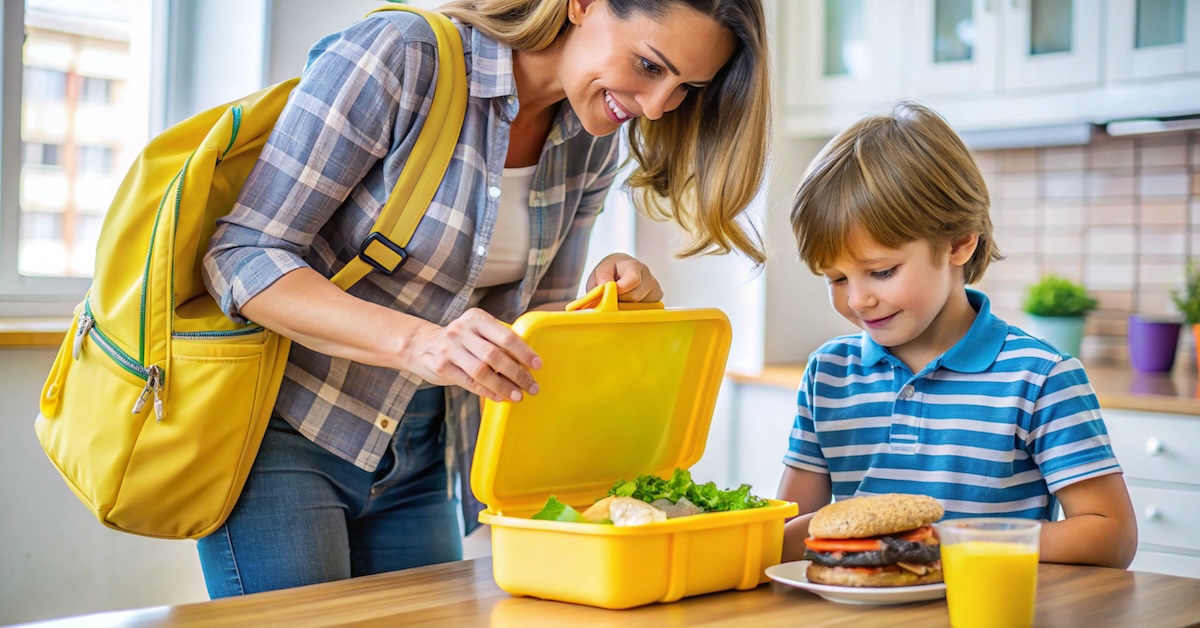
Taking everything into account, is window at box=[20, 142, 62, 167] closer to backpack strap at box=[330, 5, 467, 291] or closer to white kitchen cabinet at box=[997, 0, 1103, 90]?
backpack strap at box=[330, 5, 467, 291]

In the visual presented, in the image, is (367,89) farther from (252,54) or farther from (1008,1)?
(1008,1)

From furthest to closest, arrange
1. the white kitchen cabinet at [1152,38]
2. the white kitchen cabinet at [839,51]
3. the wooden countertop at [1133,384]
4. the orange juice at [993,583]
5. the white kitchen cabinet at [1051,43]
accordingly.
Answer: the white kitchen cabinet at [839,51], the white kitchen cabinet at [1051,43], the white kitchen cabinet at [1152,38], the wooden countertop at [1133,384], the orange juice at [993,583]

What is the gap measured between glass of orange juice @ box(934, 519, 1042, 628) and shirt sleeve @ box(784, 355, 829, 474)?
0.53 meters

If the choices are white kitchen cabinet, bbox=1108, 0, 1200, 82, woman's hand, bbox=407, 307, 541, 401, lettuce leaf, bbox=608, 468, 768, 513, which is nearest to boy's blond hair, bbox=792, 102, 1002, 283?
lettuce leaf, bbox=608, 468, 768, 513

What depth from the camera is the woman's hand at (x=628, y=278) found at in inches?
45.6

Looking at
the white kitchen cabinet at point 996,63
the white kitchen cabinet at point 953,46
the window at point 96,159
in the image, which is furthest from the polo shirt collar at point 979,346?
the window at point 96,159

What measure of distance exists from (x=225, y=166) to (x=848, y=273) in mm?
728

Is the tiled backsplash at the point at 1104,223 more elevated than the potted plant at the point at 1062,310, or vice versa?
the tiled backsplash at the point at 1104,223

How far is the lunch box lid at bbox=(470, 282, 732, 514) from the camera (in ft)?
3.31

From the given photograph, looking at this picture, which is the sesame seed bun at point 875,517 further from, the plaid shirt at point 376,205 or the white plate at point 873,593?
the plaid shirt at point 376,205

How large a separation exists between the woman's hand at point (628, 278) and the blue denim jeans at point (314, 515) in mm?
259

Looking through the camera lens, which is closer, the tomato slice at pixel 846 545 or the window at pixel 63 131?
the tomato slice at pixel 846 545

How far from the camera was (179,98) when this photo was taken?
7.36ft

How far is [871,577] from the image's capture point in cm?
93
